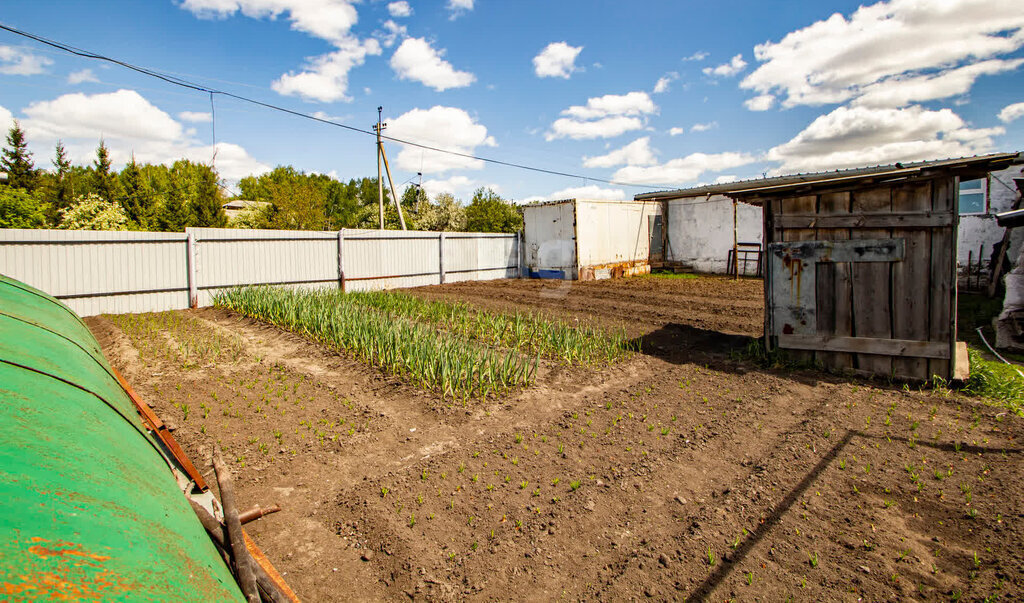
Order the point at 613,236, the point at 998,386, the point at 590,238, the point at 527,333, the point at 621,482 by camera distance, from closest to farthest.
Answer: the point at 621,482
the point at 998,386
the point at 527,333
the point at 590,238
the point at 613,236

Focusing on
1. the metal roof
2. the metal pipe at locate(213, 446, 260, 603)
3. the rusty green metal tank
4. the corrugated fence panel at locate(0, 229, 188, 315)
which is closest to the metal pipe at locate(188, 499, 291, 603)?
the metal pipe at locate(213, 446, 260, 603)

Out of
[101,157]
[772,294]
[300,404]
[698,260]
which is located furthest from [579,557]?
[101,157]

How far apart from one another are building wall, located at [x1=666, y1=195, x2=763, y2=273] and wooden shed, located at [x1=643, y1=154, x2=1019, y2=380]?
38.4 feet

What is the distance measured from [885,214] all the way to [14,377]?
690 cm

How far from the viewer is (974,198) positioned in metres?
12.0

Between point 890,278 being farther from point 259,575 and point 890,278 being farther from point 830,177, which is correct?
point 830,177

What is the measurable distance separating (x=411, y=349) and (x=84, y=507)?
185 inches

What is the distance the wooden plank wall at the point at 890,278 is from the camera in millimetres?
5059

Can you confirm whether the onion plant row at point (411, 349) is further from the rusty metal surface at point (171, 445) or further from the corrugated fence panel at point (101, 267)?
the corrugated fence panel at point (101, 267)

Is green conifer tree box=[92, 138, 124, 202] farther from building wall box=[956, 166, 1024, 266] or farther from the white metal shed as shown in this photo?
building wall box=[956, 166, 1024, 266]

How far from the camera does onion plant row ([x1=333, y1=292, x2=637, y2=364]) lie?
6492 millimetres

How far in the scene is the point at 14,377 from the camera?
5.25 feet

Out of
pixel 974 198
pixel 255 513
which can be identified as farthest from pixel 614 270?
pixel 255 513

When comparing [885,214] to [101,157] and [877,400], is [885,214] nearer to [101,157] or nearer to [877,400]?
[877,400]
